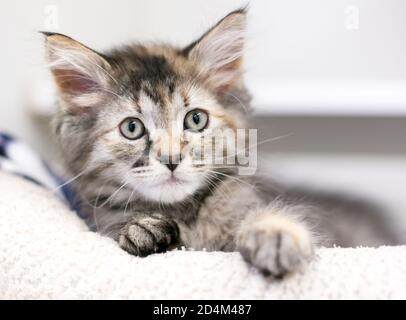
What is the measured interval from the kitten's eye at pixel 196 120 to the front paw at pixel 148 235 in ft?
0.82

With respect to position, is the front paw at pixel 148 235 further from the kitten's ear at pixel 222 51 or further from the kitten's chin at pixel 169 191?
the kitten's ear at pixel 222 51

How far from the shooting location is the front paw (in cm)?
108

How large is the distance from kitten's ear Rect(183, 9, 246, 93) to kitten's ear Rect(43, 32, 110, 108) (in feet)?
0.86

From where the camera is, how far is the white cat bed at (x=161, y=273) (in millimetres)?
856

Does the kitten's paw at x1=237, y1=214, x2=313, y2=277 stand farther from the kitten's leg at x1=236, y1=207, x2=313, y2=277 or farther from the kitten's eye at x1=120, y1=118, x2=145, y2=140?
the kitten's eye at x1=120, y1=118, x2=145, y2=140

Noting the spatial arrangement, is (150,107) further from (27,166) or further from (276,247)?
(27,166)

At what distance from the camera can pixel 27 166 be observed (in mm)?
1804

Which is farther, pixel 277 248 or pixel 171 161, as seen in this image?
pixel 171 161

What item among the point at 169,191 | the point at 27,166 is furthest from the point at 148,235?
the point at 27,166

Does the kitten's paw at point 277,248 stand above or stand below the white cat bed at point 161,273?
above

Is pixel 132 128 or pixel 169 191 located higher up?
pixel 132 128

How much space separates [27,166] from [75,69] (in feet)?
2.01

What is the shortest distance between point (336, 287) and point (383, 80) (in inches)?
52.8

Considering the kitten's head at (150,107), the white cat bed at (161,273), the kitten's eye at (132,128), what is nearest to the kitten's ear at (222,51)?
the kitten's head at (150,107)
